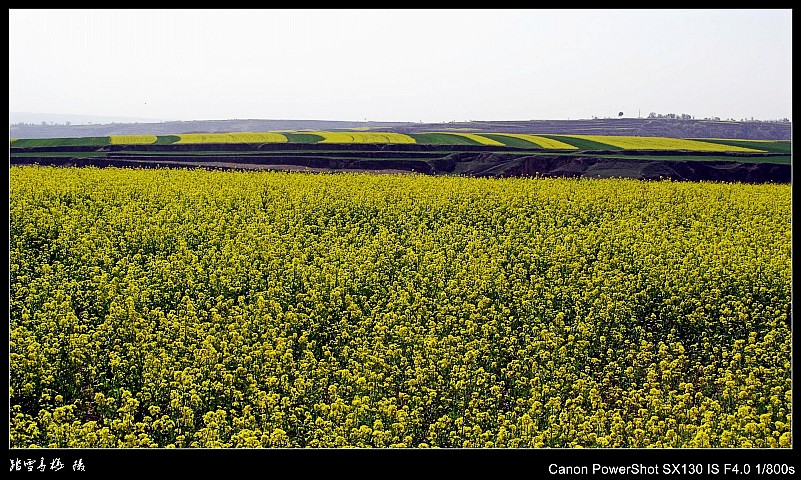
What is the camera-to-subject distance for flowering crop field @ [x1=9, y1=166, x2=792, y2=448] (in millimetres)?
7230

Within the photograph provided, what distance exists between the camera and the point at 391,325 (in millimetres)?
9242

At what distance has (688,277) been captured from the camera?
10.8 m

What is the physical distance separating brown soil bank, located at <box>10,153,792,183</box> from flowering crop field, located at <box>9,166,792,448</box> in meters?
10.7

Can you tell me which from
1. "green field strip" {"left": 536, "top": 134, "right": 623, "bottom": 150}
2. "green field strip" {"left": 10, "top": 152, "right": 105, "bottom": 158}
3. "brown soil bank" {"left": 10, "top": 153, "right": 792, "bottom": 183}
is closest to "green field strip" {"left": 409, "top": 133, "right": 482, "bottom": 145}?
"green field strip" {"left": 536, "top": 134, "right": 623, "bottom": 150}

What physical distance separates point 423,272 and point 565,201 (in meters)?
5.46

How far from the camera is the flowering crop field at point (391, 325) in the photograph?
7.23 metres

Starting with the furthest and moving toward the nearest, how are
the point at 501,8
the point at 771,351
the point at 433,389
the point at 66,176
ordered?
the point at 66,176
the point at 771,351
the point at 433,389
the point at 501,8

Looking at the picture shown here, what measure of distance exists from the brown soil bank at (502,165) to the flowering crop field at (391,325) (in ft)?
35.1

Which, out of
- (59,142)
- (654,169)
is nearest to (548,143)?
Result: (654,169)

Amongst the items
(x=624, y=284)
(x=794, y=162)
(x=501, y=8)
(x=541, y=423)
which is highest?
(x=501, y=8)

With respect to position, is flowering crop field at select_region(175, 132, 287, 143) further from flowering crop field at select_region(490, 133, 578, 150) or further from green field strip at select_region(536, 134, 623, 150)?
green field strip at select_region(536, 134, 623, 150)

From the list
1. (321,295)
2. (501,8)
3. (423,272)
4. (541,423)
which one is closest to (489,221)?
(423,272)

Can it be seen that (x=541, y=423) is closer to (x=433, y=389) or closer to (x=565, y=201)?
(x=433, y=389)

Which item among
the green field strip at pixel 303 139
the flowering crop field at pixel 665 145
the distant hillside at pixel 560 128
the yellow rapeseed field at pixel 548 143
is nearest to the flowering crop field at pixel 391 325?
the flowering crop field at pixel 665 145
